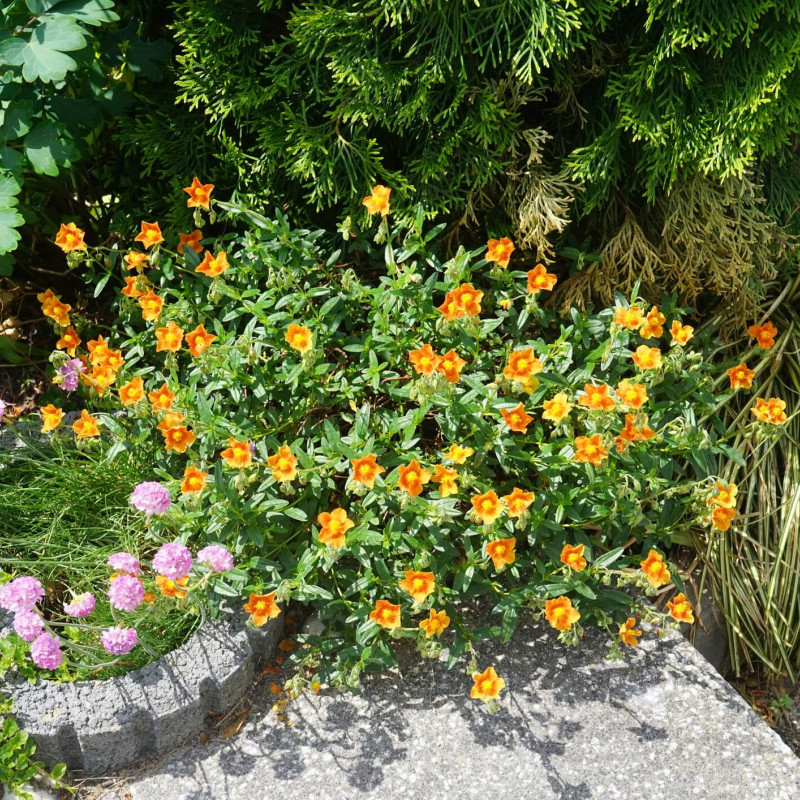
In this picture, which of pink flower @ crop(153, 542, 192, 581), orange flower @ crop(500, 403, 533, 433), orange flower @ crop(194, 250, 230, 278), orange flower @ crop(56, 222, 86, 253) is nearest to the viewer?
pink flower @ crop(153, 542, 192, 581)

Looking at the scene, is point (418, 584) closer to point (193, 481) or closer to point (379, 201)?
point (193, 481)

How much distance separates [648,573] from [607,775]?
0.51 m

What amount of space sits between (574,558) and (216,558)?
899 millimetres

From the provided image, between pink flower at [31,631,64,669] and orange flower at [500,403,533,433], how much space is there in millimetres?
1258

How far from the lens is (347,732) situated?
2.28m

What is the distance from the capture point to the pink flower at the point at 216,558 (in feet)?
6.98

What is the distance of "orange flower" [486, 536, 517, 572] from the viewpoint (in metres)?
2.17

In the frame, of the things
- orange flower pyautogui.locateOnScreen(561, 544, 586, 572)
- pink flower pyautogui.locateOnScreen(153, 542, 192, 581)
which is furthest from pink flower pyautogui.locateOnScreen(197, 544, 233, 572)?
orange flower pyautogui.locateOnScreen(561, 544, 586, 572)

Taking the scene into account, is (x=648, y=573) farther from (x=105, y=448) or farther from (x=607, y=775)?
(x=105, y=448)

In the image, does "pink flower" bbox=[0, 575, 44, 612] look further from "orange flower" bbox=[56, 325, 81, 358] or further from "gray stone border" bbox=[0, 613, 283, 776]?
"orange flower" bbox=[56, 325, 81, 358]

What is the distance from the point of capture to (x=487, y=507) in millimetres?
2111

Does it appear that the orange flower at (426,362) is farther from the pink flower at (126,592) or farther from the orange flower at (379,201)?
the pink flower at (126,592)

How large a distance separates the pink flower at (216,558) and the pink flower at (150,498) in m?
0.17

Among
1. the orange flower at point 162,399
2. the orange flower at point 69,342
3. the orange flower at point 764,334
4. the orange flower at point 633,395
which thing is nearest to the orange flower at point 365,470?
the orange flower at point 162,399
